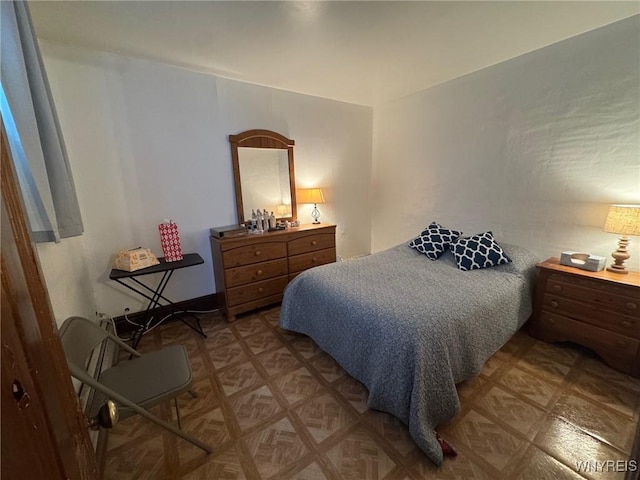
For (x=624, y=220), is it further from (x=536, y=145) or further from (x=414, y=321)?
(x=414, y=321)

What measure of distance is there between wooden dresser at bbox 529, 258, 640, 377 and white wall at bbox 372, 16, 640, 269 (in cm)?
42

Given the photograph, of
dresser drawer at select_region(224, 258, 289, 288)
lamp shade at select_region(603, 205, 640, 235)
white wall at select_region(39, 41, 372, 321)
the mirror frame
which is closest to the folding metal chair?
white wall at select_region(39, 41, 372, 321)

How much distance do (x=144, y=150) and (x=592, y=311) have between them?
391 centimetres

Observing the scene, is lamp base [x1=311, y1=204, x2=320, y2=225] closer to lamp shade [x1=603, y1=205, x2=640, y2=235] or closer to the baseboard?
the baseboard

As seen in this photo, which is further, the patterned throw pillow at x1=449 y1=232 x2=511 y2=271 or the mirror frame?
the mirror frame

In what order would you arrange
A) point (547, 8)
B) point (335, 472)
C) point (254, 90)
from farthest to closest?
point (254, 90)
point (547, 8)
point (335, 472)

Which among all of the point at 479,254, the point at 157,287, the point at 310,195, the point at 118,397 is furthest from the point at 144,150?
the point at 479,254

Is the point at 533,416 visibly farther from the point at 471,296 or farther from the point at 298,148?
the point at 298,148

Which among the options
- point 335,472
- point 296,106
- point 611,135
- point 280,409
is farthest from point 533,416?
point 296,106

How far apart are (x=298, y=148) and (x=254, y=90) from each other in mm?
794

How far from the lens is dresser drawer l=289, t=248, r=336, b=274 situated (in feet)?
9.93

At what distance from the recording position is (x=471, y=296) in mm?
1832

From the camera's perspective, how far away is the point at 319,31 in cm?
195

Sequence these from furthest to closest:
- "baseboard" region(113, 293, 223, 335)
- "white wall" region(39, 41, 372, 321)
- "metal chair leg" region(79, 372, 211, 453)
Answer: "baseboard" region(113, 293, 223, 335) < "white wall" region(39, 41, 372, 321) < "metal chair leg" region(79, 372, 211, 453)
